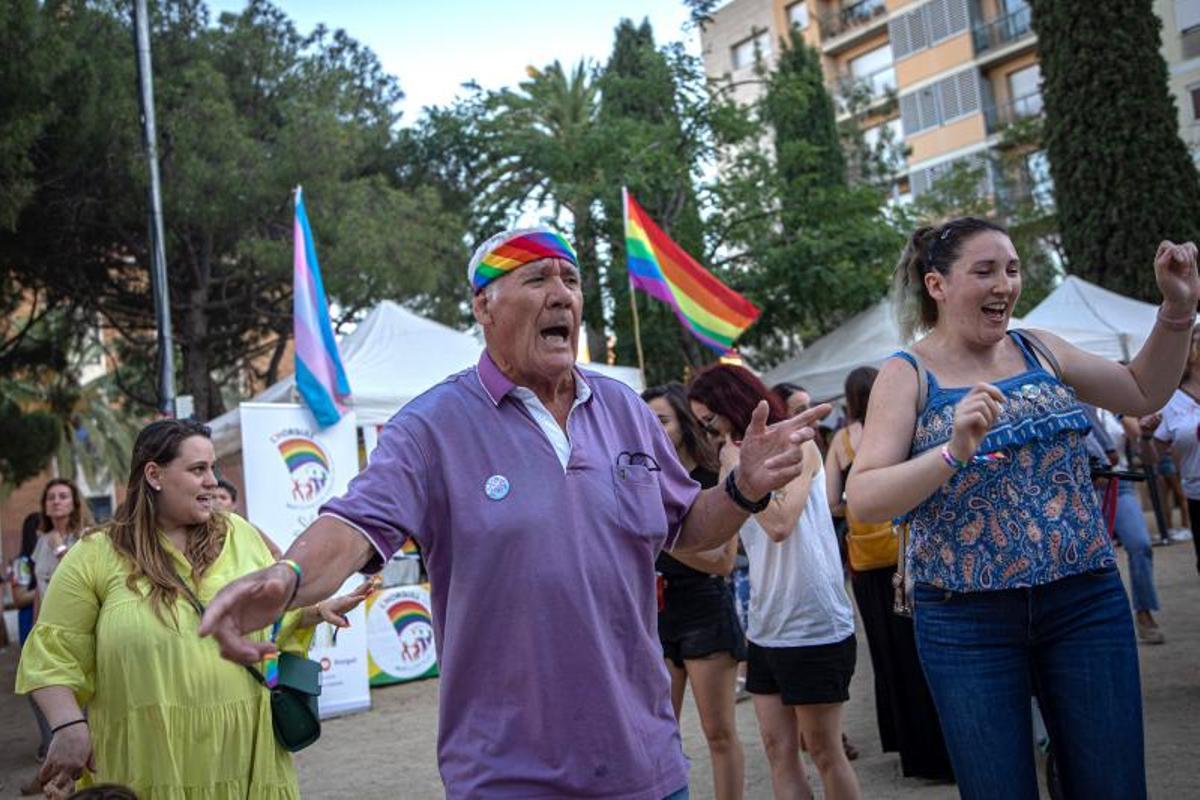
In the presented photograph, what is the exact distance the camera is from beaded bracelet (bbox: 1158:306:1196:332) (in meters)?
3.30

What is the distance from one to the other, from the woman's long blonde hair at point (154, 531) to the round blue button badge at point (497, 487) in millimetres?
1677

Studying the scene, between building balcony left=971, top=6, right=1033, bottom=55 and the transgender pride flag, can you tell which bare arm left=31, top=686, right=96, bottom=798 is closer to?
the transgender pride flag

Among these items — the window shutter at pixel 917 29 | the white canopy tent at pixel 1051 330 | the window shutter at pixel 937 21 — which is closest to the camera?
the white canopy tent at pixel 1051 330

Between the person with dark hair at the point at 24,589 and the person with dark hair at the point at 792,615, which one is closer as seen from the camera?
the person with dark hair at the point at 792,615

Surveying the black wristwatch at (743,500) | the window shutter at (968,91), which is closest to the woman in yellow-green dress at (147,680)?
the black wristwatch at (743,500)

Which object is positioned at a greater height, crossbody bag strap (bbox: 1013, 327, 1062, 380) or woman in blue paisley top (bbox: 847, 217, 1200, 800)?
crossbody bag strap (bbox: 1013, 327, 1062, 380)

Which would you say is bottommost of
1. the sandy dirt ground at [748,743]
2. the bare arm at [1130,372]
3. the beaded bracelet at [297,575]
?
the sandy dirt ground at [748,743]

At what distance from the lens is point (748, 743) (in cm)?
757

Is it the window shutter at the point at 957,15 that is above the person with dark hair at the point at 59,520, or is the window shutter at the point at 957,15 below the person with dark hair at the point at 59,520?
above

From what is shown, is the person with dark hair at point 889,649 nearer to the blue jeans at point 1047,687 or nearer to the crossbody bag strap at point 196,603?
the blue jeans at point 1047,687

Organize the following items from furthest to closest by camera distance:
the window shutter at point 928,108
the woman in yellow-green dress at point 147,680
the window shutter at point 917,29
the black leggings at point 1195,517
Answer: the window shutter at point 917,29 → the window shutter at point 928,108 → the black leggings at point 1195,517 → the woman in yellow-green dress at point 147,680

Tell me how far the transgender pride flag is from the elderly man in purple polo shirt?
7.78 meters

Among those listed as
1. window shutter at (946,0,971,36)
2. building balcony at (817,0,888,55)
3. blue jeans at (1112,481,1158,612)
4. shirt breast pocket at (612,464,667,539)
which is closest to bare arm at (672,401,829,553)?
shirt breast pocket at (612,464,667,539)

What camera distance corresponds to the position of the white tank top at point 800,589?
4.85 m
